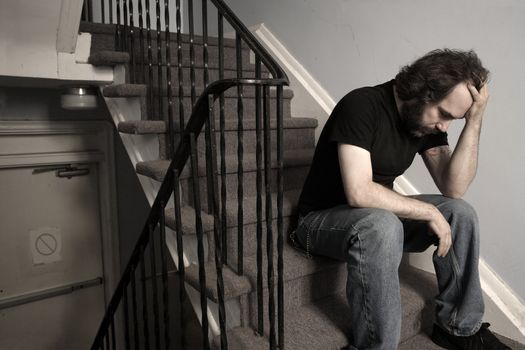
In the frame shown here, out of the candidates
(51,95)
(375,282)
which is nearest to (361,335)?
(375,282)

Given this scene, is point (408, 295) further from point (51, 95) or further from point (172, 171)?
point (51, 95)

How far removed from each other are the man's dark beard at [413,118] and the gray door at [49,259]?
102 inches

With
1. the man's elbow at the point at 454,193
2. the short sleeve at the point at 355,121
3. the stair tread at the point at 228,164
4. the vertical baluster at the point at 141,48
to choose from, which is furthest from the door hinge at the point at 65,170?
the man's elbow at the point at 454,193

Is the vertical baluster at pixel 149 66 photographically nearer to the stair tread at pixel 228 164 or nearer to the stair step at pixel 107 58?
the stair step at pixel 107 58

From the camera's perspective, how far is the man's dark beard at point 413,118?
1455 millimetres

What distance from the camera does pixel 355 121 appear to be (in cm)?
142

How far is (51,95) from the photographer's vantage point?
2.97 meters

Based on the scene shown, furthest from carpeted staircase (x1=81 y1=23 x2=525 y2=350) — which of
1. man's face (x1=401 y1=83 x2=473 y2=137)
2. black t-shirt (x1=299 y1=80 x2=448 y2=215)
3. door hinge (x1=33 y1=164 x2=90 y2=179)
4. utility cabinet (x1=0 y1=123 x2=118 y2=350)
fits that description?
door hinge (x1=33 y1=164 x2=90 y2=179)

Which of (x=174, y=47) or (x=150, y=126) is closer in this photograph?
(x=150, y=126)

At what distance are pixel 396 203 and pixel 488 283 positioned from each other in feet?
2.24

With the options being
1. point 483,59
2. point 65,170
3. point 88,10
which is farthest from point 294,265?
point 88,10

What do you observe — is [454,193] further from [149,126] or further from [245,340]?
[149,126]

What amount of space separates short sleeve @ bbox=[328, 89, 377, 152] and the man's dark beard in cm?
12

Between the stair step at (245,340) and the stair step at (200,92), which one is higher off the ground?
the stair step at (200,92)
